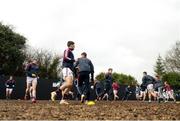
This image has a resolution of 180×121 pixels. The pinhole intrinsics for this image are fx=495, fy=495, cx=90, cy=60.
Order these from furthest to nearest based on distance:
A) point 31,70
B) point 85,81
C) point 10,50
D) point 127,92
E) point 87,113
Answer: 1. point 10,50
2. point 127,92
3. point 31,70
4. point 85,81
5. point 87,113

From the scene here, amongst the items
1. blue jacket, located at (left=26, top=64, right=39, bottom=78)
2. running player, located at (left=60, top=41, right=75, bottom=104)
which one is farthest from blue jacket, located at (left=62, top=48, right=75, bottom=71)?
blue jacket, located at (left=26, top=64, right=39, bottom=78)

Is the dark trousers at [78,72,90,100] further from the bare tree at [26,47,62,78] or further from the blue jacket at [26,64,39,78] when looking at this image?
the bare tree at [26,47,62,78]

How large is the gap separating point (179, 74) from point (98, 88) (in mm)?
51048

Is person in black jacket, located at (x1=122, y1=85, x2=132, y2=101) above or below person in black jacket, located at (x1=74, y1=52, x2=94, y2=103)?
above

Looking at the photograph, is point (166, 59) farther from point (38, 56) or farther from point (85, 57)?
point (85, 57)

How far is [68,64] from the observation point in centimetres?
1653

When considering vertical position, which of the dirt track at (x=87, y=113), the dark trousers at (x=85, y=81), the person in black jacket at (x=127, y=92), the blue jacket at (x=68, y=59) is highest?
the person in black jacket at (x=127, y=92)

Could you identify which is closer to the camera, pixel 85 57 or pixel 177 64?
pixel 85 57

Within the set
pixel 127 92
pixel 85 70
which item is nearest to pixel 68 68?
pixel 85 70

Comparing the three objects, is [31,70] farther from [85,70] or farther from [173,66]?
[173,66]

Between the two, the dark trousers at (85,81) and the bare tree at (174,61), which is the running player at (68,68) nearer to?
the dark trousers at (85,81)

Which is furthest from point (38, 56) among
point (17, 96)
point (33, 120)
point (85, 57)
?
point (33, 120)

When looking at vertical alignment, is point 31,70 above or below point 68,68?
above

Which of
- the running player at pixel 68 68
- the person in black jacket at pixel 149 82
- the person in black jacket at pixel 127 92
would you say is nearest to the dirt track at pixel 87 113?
the running player at pixel 68 68
